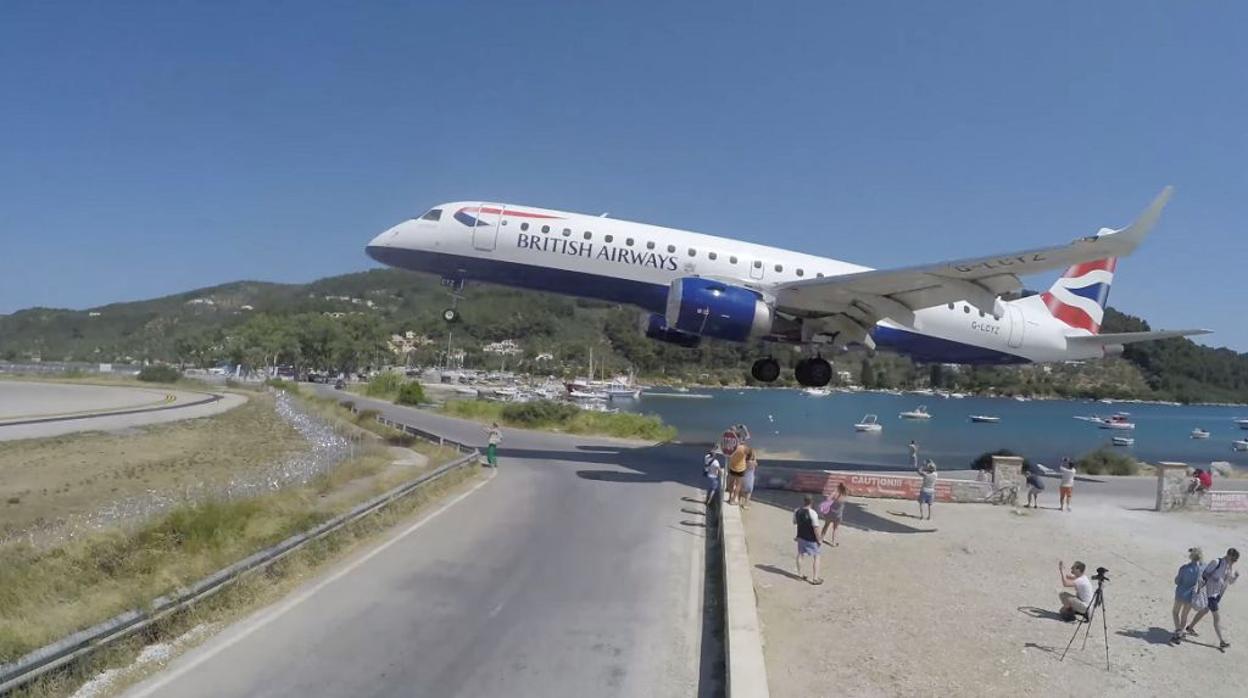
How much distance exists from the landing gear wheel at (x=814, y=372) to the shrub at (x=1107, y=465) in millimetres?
16050

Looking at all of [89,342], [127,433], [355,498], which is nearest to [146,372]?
[127,433]

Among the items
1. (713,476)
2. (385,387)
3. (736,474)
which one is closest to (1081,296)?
(736,474)

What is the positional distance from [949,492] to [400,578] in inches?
659

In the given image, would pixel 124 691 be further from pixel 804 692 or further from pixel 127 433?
pixel 127 433

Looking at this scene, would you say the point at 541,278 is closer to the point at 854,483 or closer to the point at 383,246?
the point at 383,246

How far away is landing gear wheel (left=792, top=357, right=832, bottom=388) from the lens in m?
25.9

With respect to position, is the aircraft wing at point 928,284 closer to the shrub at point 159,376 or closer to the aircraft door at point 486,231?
the aircraft door at point 486,231

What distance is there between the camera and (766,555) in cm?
1442

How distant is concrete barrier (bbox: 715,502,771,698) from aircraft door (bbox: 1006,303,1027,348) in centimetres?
1871

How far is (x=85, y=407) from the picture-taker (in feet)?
148

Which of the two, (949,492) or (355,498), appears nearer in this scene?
(355,498)

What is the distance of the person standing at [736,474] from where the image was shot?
1847 cm

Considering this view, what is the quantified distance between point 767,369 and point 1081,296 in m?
11.8

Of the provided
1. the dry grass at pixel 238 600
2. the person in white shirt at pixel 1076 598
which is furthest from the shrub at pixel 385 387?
the person in white shirt at pixel 1076 598
